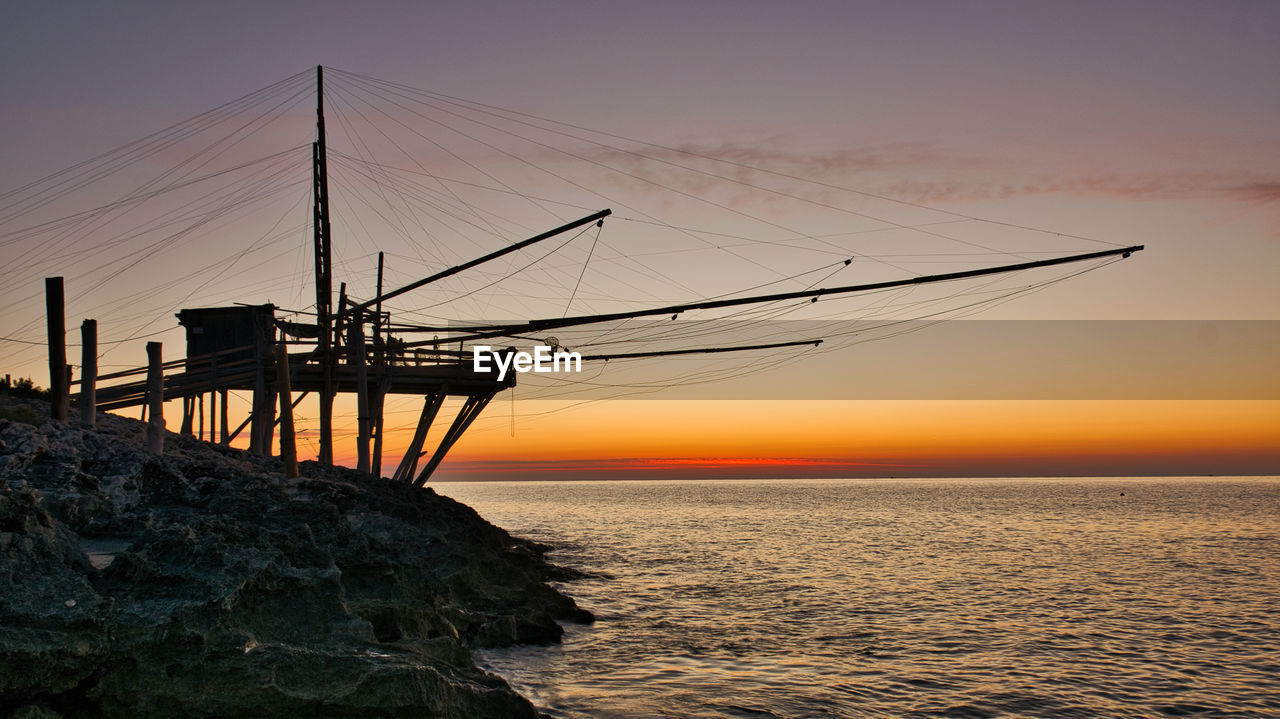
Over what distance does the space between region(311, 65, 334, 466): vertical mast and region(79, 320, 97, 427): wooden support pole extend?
7.88 meters

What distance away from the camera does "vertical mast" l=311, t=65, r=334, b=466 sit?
28.5 metres

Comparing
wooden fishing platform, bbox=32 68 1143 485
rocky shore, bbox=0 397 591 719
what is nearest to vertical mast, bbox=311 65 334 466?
wooden fishing platform, bbox=32 68 1143 485

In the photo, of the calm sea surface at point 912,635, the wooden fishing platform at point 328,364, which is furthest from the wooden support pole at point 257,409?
the calm sea surface at point 912,635

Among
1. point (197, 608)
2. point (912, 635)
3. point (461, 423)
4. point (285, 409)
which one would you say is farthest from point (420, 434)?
point (197, 608)

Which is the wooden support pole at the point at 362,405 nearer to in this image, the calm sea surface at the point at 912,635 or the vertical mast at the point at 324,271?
the vertical mast at the point at 324,271

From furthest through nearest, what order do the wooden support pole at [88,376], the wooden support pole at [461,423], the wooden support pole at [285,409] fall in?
the wooden support pole at [461,423] < the wooden support pole at [285,409] < the wooden support pole at [88,376]

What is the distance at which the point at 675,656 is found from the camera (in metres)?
17.8

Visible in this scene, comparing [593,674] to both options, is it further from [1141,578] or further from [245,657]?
[1141,578]

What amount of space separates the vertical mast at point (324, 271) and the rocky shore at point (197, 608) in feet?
43.8

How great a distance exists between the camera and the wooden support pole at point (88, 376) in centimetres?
2041

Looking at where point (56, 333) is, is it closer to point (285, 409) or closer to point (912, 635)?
point (285, 409)

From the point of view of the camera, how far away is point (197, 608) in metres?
8.17

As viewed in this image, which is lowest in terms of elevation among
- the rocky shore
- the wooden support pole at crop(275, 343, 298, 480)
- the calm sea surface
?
the calm sea surface

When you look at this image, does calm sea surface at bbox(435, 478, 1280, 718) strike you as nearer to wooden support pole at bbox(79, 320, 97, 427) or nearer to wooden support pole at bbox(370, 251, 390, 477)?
wooden support pole at bbox(370, 251, 390, 477)
